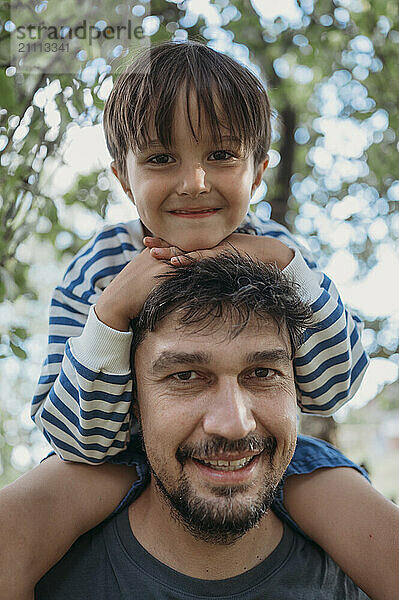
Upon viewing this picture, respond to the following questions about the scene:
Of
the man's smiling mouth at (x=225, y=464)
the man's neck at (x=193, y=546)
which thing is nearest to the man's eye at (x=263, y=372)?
the man's smiling mouth at (x=225, y=464)

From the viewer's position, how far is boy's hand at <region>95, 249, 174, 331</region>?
1963 millimetres

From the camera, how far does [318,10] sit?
408 cm

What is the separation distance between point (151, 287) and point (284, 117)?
113 inches

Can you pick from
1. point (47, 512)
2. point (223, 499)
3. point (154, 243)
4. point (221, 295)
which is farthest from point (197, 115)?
point (47, 512)

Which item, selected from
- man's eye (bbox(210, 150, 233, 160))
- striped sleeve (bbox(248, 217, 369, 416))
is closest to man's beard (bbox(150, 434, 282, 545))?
striped sleeve (bbox(248, 217, 369, 416))

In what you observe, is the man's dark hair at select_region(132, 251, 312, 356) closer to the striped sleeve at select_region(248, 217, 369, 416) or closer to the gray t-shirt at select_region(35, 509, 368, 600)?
the striped sleeve at select_region(248, 217, 369, 416)

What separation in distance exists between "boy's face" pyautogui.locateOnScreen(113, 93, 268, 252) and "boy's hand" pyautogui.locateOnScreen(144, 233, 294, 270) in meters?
A: 0.03

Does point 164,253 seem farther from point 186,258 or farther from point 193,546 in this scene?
point 193,546

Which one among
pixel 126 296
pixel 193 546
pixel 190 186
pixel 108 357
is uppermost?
pixel 190 186

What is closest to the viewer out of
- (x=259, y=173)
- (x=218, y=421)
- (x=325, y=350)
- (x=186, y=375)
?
(x=218, y=421)

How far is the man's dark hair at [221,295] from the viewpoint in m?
1.95

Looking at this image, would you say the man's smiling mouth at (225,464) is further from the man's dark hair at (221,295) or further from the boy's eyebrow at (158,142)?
the boy's eyebrow at (158,142)

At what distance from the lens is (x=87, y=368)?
190cm

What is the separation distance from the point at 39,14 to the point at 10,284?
1.01m
